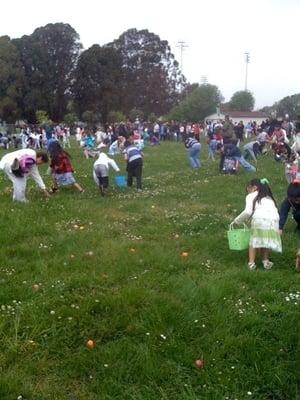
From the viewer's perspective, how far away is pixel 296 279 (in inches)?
282

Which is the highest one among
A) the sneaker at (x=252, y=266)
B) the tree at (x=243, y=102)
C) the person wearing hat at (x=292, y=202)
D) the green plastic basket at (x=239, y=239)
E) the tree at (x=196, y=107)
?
the tree at (x=243, y=102)

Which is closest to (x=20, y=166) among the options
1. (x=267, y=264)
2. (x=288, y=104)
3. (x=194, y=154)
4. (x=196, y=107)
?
(x=267, y=264)

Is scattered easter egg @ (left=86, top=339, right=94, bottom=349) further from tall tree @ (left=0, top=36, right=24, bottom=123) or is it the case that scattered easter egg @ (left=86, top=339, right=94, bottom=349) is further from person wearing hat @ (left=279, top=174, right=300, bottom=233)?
tall tree @ (left=0, top=36, right=24, bottom=123)

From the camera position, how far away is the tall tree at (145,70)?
7825 centimetres

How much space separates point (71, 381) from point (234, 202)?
8.53 meters

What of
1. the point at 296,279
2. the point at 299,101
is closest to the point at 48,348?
the point at 296,279

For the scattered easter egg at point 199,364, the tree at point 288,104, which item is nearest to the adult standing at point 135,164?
the scattered easter egg at point 199,364

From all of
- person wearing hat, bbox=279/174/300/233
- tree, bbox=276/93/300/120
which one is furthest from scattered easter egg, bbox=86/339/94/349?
tree, bbox=276/93/300/120

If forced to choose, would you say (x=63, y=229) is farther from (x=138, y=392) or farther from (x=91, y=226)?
(x=138, y=392)

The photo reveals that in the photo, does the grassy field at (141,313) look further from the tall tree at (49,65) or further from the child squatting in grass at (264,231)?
the tall tree at (49,65)

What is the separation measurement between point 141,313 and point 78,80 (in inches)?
2669

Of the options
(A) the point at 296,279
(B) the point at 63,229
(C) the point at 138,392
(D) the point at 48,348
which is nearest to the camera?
(C) the point at 138,392

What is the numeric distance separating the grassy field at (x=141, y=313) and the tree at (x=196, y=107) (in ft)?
227

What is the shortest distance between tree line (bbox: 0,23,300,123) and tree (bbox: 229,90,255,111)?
157ft
